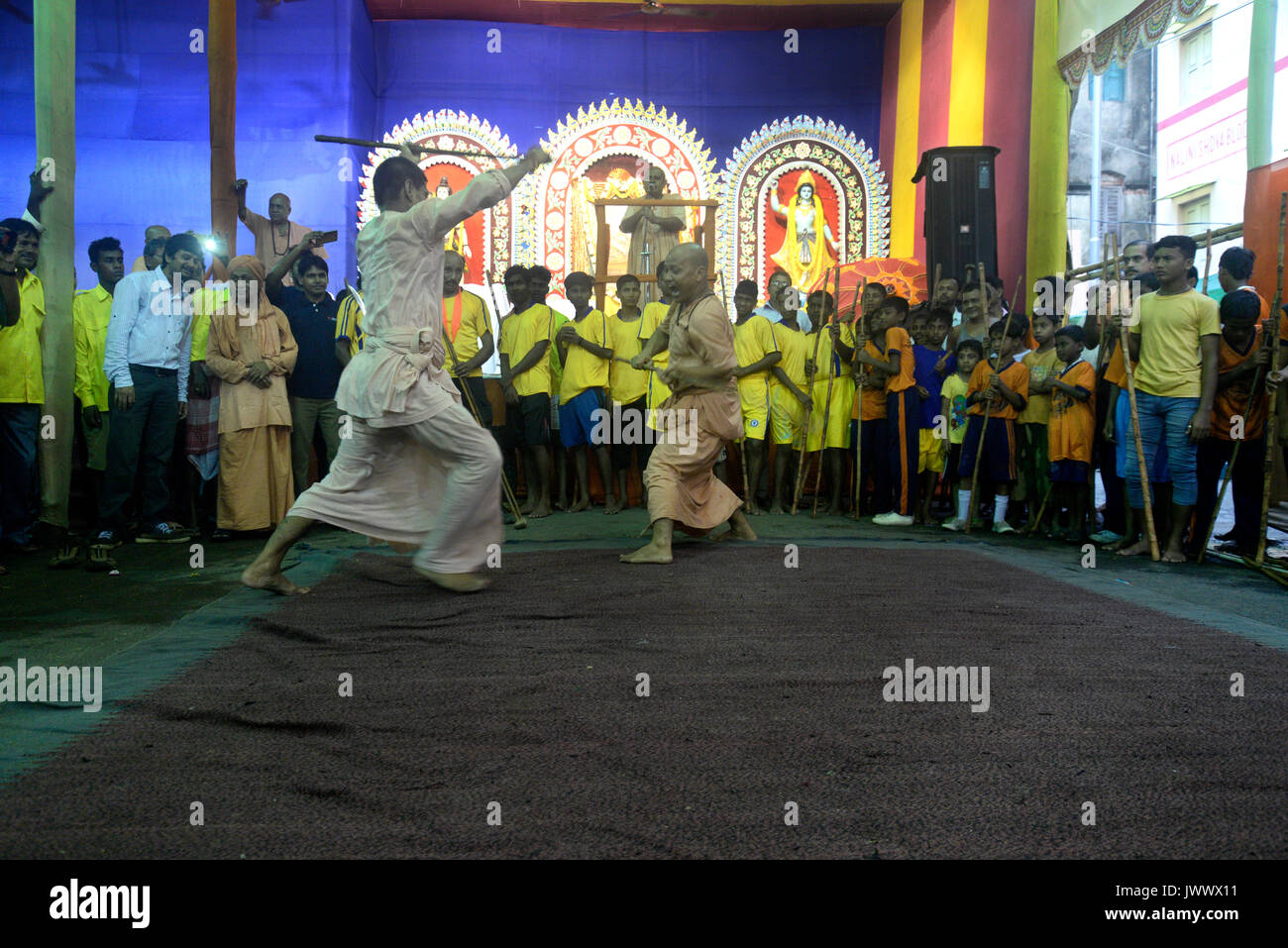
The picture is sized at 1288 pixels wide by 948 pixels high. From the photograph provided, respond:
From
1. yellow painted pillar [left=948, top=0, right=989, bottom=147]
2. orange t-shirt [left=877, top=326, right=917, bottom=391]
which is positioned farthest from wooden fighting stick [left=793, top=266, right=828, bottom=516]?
yellow painted pillar [left=948, top=0, right=989, bottom=147]

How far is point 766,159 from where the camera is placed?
12.8m

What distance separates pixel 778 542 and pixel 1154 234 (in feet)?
56.3

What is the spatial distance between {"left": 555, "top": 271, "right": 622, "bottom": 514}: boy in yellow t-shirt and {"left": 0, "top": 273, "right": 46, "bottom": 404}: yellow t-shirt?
330 centimetres

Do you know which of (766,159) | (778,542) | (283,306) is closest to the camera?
(778,542)

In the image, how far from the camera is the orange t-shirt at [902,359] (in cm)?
694

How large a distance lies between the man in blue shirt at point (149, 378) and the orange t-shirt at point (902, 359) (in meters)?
4.39

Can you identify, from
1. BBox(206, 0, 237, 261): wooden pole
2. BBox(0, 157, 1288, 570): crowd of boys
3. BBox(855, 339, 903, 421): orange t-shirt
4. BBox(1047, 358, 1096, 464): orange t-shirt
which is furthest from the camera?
BBox(855, 339, 903, 421): orange t-shirt

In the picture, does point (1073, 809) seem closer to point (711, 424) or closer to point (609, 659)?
point (609, 659)

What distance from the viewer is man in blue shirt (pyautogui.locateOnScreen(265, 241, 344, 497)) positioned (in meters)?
6.45

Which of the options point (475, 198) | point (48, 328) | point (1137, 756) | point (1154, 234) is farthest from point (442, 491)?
point (1154, 234)

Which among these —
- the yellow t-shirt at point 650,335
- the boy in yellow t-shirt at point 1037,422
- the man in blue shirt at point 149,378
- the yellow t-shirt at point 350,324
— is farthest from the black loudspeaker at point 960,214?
the man in blue shirt at point 149,378

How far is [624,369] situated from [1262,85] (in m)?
4.63

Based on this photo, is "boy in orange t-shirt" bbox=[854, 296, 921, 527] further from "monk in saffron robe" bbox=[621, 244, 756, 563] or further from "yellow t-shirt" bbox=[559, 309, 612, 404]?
"monk in saffron robe" bbox=[621, 244, 756, 563]

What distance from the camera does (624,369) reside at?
7699 mm
